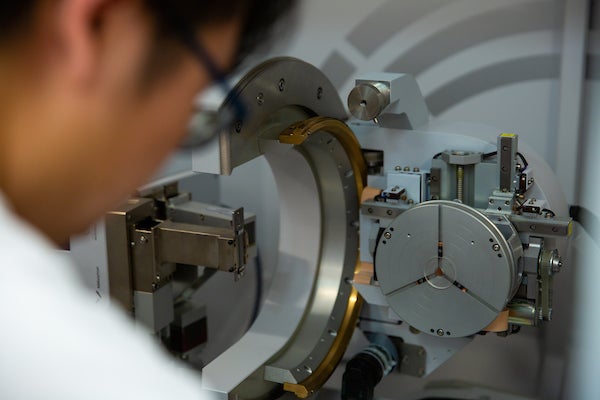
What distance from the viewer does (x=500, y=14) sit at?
294 centimetres

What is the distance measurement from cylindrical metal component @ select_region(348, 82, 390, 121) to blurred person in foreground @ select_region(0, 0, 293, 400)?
1.64 m

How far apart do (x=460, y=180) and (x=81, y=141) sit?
1.87 metres

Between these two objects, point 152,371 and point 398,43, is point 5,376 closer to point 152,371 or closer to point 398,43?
point 152,371

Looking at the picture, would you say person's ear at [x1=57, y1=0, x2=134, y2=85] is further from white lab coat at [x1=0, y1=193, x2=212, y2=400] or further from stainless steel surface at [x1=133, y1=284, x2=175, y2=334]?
stainless steel surface at [x1=133, y1=284, x2=175, y2=334]

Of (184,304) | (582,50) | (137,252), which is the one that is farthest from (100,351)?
(582,50)

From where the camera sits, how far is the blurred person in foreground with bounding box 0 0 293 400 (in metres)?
0.66

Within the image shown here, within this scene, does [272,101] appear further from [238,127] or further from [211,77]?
[211,77]

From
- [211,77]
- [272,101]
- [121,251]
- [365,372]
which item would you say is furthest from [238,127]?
[211,77]

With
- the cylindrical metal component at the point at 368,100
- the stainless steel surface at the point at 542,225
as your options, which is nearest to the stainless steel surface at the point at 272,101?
the cylindrical metal component at the point at 368,100

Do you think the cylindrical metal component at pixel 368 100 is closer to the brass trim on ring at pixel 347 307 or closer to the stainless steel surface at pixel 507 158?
the brass trim on ring at pixel 347 307

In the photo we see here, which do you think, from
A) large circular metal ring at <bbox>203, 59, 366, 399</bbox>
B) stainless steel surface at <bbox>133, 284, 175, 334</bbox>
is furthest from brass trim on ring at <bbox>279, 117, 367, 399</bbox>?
stainless steel surface at <bbox>133, 284, 175, 334</bbox>

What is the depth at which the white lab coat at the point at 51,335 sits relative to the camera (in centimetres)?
69

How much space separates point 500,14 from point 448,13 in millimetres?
190

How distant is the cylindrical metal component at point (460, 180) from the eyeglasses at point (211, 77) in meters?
1.66
